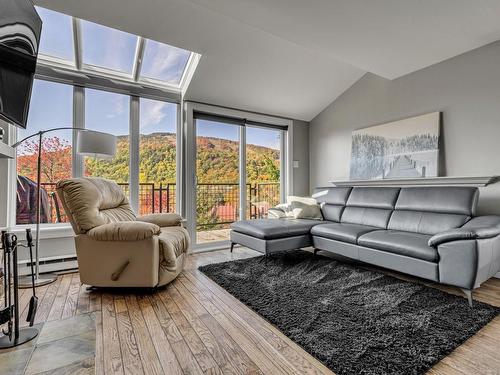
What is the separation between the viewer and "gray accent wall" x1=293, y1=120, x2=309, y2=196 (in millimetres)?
4730

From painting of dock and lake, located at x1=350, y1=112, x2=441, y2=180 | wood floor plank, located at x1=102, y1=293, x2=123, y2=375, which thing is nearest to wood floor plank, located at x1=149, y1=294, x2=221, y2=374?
wood floor plank, located at x1=102, y1=293, x2=123, y2=375

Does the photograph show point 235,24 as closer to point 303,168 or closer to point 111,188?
point 111,188

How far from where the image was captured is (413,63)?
10.3 feet

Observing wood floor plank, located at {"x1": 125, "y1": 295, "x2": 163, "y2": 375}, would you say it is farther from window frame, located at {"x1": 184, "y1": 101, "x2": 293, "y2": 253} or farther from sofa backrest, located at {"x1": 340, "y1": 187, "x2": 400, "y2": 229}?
sofa backrest, located at {"x1": 340, "y1": 187, "x2": 400, "y2": 229}

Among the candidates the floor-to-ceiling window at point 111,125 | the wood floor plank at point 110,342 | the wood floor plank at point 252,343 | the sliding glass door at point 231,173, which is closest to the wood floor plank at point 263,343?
the wood floor plank at point 252,343

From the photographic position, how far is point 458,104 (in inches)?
116

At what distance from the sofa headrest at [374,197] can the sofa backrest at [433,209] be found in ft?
0.29

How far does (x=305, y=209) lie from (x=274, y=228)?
0.87m

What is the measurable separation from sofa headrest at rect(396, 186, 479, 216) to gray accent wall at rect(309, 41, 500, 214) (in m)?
0.34

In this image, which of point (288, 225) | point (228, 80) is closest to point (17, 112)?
point (228, 80)

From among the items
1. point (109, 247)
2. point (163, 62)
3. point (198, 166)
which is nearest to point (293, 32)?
point (163, 62)

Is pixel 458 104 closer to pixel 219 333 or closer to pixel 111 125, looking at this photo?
pixel 219 333

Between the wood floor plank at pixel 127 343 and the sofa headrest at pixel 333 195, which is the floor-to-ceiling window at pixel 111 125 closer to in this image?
the wood floor plank at pixel 127 343

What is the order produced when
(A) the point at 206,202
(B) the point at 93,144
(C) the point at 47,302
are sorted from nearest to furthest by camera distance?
(C) the point at 47,302
(B) the point at 93,144
(A) the point at 206,202
